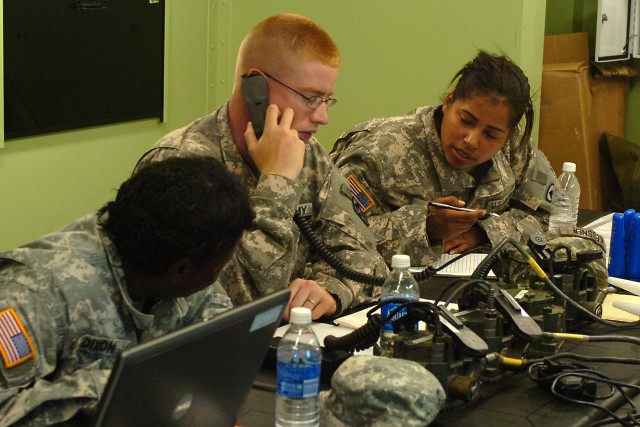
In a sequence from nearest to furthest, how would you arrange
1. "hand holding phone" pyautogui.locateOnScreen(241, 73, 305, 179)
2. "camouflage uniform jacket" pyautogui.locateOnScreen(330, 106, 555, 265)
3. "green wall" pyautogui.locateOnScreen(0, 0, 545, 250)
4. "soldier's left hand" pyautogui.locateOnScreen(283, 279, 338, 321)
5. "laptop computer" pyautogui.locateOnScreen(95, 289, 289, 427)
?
"laptop computer" pyautogui.locateOnScreen(95, 289, 289, 427)
"soldier's left hand" pyautogui.locateOnScreen(283, 279, 338, 321)
"hand holding phone" pyautogui.locateOnScreen(241, 73, 305, 179)
"camouflage uniform jacket" pyautogui.locateOnScreen(330, 106, 555, 265)
"green wall" pyautogui.locateOnScreen(0, 0, 545, 250)

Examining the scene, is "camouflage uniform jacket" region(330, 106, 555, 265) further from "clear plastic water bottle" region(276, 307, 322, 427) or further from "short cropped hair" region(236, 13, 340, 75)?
"clear plastic water bottle" region(276, 307, 322, 427)

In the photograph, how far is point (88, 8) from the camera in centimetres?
327

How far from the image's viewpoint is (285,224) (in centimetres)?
193

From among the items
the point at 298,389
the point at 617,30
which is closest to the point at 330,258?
the point at 298,389

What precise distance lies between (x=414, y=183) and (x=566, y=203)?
51cm

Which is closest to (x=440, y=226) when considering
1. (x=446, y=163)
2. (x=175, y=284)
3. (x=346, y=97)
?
(x=446, y=163)

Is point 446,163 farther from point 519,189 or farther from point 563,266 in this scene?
point 563,266

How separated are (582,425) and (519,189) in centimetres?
148

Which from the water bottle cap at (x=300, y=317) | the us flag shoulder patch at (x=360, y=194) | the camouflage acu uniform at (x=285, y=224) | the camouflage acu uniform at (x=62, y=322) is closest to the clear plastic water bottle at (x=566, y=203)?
the us flag shoulder patch at (x=360, y=194)

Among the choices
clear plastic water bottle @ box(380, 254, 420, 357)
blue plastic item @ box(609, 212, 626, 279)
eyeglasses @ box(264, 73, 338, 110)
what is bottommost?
blue plastic item @ box(609, 212, 626, 279)

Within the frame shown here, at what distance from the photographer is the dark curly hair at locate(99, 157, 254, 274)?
131 cm

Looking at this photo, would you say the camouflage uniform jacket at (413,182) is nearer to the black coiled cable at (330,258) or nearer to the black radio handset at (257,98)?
the black coiled cable at (330,258)

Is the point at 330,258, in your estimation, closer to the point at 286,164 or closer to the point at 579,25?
the point at 286,164

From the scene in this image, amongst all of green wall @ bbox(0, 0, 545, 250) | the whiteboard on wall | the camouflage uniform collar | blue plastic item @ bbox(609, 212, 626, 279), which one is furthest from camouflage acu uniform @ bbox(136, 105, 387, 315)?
the whiteboard on wall
